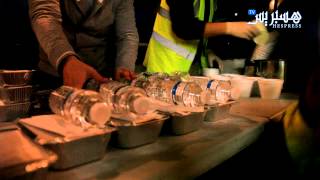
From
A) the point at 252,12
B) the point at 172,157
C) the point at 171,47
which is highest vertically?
the point at 252,12

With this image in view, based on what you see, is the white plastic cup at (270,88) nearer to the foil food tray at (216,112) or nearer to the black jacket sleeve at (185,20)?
the black jacket sleeve at (185,20)

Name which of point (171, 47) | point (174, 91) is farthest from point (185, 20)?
point (174, 91)

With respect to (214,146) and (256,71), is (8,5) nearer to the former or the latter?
(256,71)

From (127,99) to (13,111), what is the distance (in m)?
0.44

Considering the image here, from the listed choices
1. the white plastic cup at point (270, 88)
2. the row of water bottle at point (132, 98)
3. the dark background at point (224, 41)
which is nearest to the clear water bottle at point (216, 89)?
the row of water bottle at point (132, 98)

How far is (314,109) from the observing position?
0.98m

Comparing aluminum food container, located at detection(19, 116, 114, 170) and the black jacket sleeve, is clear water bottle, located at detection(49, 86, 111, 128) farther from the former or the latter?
the black jacket sleeve

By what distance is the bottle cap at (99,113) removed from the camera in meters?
0.74

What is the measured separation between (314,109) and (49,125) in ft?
2.54

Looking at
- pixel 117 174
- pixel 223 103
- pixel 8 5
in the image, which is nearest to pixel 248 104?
pixel 223 103

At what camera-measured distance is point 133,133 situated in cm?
88

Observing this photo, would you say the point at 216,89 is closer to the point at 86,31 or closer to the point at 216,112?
the point at 216,112

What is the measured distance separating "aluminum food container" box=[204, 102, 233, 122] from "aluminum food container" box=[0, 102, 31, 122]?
645mm

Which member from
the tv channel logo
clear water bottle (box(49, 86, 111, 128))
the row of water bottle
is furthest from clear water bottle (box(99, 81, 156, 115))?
the tv channel logo
